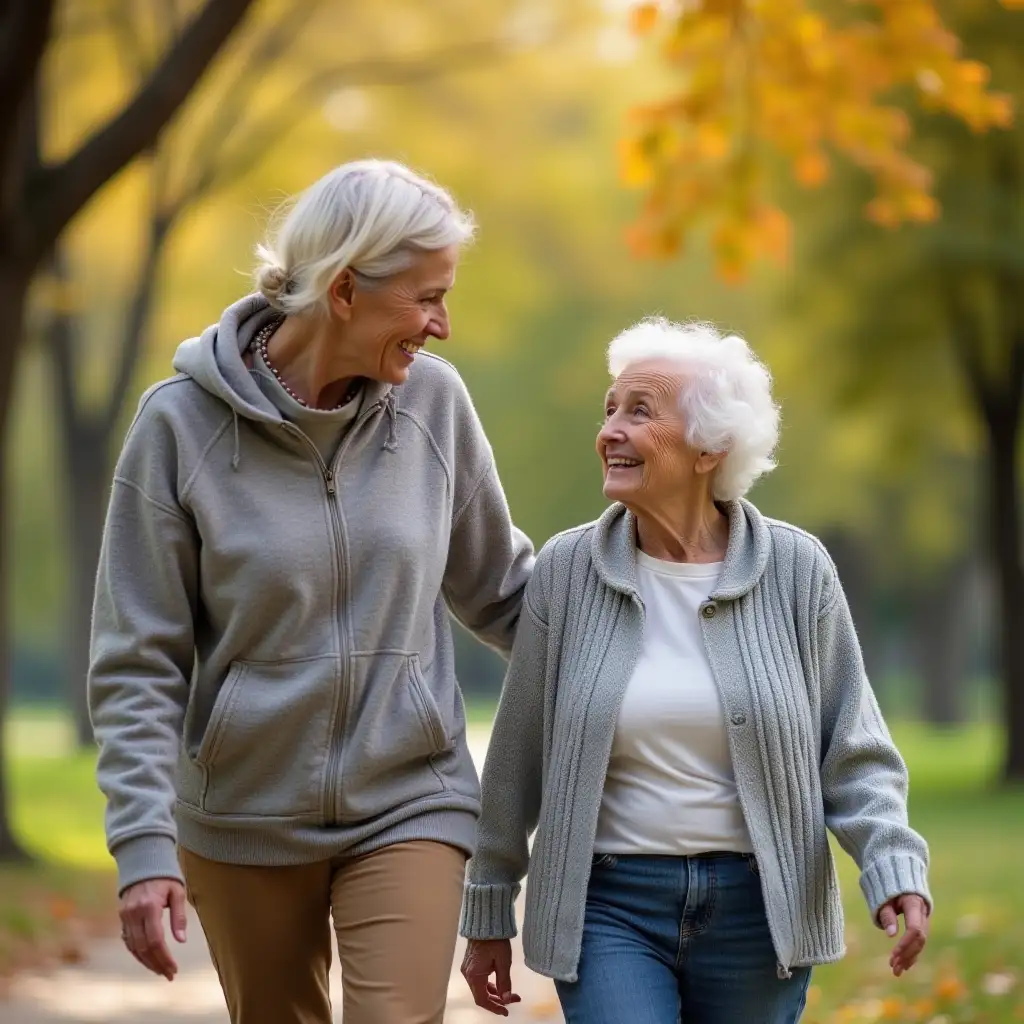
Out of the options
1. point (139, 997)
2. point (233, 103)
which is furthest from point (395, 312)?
point (233, 103)

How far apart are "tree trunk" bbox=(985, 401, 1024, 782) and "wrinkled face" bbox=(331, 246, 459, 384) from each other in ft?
43.2

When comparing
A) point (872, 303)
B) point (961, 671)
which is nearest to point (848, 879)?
point (872, 303)

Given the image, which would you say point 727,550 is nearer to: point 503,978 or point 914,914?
point 914,914

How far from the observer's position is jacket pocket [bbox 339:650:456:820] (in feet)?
12.7

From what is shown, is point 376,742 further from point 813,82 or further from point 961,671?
point 961,671

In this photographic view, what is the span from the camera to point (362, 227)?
3.80 m

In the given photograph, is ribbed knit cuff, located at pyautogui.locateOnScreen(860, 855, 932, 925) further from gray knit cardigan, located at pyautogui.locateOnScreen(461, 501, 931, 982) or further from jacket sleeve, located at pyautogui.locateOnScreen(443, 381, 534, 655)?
jacket sleeve, located at pyautogui.locateOnScreen(443, 381, 534, 655)

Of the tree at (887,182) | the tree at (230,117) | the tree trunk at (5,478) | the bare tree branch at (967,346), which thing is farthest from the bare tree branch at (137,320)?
the bare tree branch at (967,346)

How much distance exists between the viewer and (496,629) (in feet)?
14.4

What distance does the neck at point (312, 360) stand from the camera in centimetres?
393

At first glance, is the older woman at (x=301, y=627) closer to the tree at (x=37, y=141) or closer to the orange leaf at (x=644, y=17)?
the tree at (x=37, y=141)

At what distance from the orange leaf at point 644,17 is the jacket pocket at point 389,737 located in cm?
535

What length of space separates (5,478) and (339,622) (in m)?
8.12

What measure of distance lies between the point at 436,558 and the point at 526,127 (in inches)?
653
